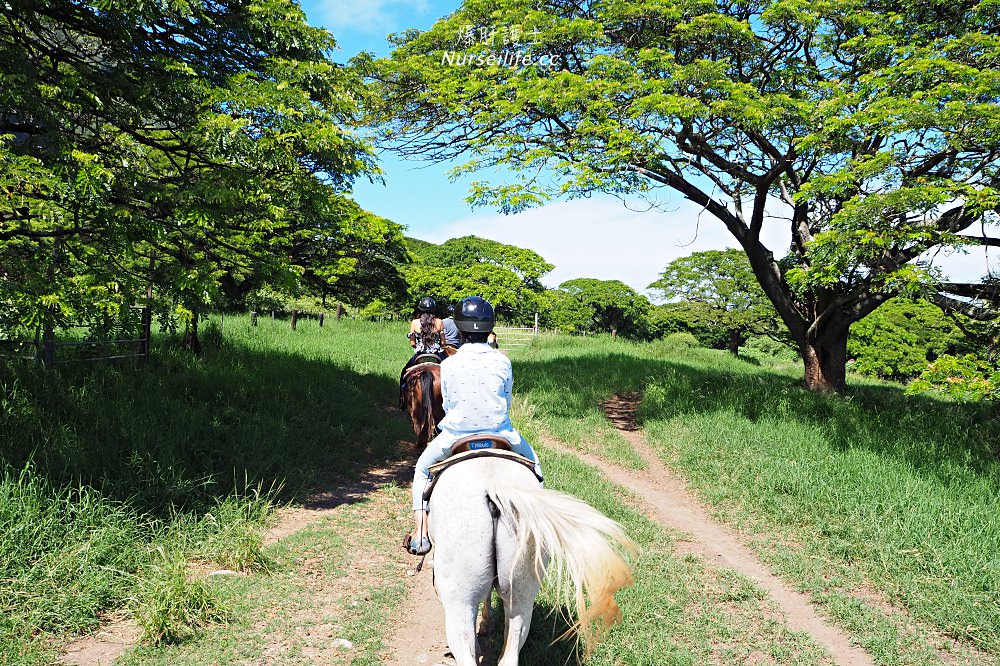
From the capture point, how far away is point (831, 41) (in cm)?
1059

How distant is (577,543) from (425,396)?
181 inches

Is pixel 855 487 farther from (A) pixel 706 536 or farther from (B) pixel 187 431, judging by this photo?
(B) pixel 187 431

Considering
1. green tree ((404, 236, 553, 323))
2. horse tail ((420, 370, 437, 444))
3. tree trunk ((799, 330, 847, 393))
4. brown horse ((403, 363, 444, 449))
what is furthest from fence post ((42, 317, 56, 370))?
green tree ((404, 236, 553, 323))

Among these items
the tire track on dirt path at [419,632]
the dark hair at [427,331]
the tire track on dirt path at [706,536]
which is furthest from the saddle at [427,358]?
the tire track on dirt path at [706,536]

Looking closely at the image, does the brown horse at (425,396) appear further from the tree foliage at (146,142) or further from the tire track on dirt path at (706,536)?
the tire track on dirt path at (706,536)

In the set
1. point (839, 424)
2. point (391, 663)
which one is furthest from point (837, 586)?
point (839, 424)

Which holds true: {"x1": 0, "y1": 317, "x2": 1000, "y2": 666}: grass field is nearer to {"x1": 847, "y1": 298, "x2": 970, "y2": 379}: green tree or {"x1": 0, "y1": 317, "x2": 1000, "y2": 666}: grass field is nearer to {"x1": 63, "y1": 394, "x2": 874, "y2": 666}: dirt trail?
{"x1": 63, "y1": 394, "x2": 874, "y2": 666}: dirt trail

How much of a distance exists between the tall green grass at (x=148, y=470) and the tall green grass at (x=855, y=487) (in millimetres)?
4564

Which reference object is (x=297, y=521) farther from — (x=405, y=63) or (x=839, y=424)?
(x=405, y=63)

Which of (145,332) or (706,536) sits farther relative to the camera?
(145,332)

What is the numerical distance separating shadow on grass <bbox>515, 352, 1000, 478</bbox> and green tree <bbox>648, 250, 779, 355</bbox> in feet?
66.0

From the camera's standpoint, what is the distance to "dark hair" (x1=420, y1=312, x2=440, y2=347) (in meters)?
7.54

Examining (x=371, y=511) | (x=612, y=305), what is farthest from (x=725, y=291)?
(x=371, y=511)

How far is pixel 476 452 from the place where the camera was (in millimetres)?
3086
